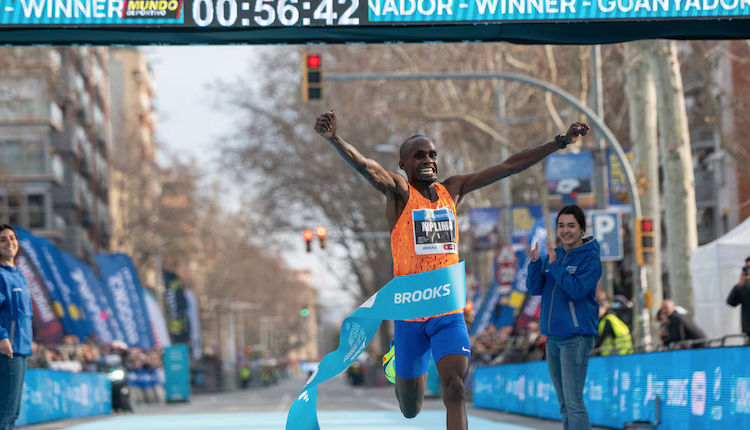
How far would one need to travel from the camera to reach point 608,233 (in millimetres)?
23016

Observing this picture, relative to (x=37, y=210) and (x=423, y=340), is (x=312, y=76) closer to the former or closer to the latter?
(x=423, y=340)

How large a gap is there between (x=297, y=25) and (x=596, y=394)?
6.22 meters

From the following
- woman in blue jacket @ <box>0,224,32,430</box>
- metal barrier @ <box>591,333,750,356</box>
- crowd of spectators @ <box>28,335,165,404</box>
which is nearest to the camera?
woman in blue jacket @ <box>0,224,32,430</box>

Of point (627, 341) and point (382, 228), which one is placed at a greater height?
point (382, 228)

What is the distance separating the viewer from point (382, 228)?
51.3 meters

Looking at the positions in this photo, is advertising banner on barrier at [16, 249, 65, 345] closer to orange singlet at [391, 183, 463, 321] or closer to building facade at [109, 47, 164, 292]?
orange singlet at [391, 183, 463, 321]

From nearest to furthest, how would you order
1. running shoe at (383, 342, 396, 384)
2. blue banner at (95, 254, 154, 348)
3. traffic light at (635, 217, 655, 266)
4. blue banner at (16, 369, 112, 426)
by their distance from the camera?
running shoe at (383, 342, 396, 384) → blue banner at (16, 369, 112, 426) → traffic light at (635, 217, 655, 266) → blue banner at (95, 254, 154, 348)

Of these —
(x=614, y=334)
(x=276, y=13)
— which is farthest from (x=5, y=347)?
(x=614, y=334)

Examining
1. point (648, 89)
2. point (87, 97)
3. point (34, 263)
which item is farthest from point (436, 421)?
point (87, 97)

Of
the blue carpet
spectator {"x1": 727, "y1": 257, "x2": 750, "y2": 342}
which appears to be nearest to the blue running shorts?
the blue carpet

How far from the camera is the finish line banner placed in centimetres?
788

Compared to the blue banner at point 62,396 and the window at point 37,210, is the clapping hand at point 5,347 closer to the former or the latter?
the blue banner at point 62,396

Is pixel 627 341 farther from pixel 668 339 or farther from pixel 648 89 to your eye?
pixel 648 89

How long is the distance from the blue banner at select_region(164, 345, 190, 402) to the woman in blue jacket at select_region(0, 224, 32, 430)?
29418 mm
